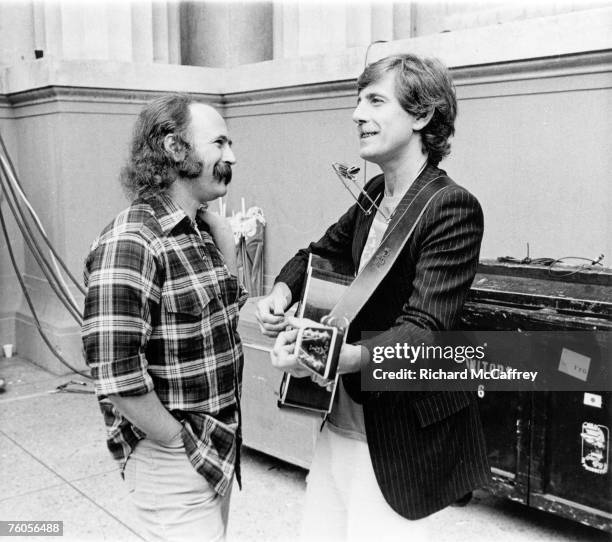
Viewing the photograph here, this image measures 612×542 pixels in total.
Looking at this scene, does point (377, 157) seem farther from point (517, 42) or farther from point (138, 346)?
point (517, 42)

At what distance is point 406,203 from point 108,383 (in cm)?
94

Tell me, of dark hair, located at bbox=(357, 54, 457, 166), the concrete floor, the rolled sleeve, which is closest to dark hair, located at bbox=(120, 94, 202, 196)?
the rolled sleeve

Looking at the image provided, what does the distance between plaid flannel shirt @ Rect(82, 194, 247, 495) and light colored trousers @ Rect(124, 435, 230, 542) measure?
0.10ft

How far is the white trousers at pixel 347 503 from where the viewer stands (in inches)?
87.8

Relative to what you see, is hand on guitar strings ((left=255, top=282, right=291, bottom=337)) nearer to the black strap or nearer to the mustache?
the black strap

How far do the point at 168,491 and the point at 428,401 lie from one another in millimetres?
778

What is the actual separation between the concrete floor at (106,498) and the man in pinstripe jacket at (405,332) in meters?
1.54

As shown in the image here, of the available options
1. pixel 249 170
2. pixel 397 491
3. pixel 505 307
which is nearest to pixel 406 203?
pixel 397 491

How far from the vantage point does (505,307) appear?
3.53 m

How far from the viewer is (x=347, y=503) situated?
2318 mm

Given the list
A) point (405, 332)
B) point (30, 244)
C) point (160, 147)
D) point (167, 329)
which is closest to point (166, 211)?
point (160, 147)

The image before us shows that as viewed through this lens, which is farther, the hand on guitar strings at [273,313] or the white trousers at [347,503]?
the hand on guitar strings at [273,313]

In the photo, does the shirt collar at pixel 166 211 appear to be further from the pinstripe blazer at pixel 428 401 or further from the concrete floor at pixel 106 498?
the concrete floor at pixel 106 498

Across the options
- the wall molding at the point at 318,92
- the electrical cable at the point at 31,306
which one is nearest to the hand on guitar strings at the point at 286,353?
the wall molding at the point at 318,92
